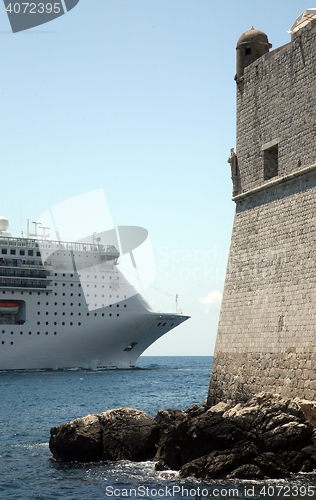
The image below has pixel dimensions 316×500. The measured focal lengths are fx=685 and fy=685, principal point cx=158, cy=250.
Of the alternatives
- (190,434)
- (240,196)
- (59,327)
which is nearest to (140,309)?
(59,327)

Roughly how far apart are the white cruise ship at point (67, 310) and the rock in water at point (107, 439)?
27.8 metres

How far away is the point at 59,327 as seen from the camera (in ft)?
132

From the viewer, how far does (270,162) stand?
1348 centimetres

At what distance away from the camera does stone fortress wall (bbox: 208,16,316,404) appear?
11.6 meters

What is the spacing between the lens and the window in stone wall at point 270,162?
13445 millimetres

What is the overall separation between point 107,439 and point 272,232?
4.88m

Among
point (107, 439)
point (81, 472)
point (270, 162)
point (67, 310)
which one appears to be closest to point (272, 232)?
point (270, 162)
